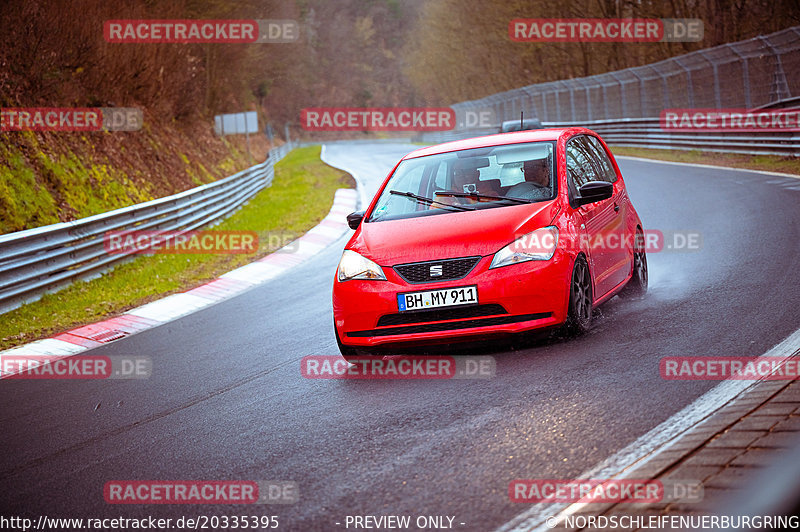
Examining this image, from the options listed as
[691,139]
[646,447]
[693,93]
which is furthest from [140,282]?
[693,93]

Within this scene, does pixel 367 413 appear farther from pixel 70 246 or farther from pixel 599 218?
pixel 70 246

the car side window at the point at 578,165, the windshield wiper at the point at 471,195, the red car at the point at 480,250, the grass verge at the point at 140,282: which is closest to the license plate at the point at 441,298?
the red car at the point at 480,250

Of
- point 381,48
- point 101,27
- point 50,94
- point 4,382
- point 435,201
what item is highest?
point 381,48

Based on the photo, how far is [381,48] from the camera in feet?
439

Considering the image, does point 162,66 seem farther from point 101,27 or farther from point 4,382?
point 4,382

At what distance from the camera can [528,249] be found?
21.5 ft

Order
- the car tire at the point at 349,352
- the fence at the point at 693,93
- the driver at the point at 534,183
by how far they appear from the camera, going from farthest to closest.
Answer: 1. the fence at the point at 693,93
2. the driver at the point at 534,183
3. the car tire at the point at 349,352

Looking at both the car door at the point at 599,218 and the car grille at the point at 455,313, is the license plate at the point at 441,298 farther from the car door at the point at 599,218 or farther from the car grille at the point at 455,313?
the car door at the point at 599,218

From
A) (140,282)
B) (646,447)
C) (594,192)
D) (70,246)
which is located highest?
(594,192)

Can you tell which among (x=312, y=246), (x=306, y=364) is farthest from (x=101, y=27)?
(x=306, y=364)

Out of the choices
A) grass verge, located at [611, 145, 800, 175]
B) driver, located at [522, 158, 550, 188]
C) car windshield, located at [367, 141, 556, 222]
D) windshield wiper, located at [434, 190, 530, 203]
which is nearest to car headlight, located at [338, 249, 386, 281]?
car windshield, located at [367, 141, 556, 222]

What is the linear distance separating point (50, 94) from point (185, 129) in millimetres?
15573

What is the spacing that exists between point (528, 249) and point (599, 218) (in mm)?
1369

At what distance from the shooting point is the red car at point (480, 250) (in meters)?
6.44
